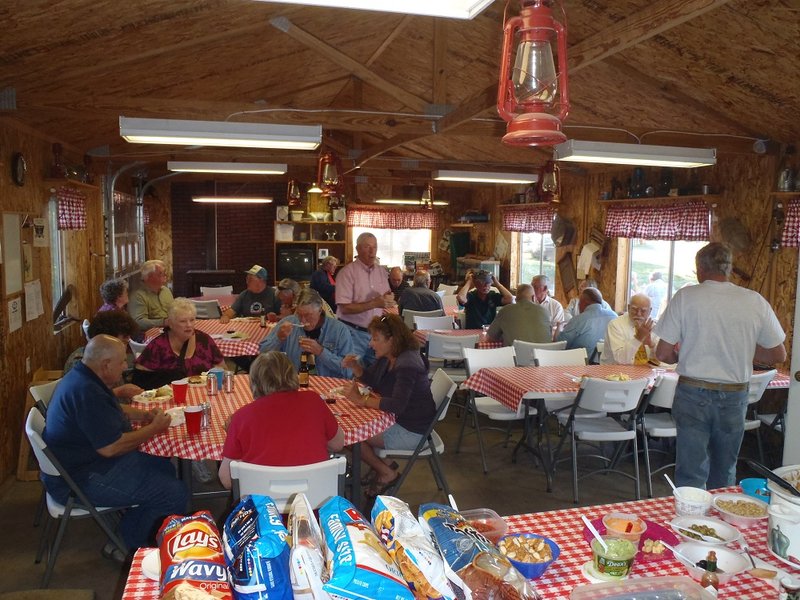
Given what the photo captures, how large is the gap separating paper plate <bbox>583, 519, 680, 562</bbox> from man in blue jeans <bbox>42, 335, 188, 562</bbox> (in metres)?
2.18

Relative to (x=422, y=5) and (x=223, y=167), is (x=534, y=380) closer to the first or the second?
(x=422, y=5)

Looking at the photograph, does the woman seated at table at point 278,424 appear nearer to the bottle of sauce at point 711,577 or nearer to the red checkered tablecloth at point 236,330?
the bottle of sauce at point 711,577

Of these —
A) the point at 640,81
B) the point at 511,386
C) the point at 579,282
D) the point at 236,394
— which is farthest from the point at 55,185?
the point at 579,282

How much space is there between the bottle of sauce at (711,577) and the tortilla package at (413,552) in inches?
31.0

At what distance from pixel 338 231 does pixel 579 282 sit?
5.55m

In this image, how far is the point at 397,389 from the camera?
3859mm

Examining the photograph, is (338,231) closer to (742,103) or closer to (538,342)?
(538,342)

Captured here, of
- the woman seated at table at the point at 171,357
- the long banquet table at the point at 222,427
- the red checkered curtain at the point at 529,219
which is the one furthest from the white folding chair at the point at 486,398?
the red checkered curtain at the point at 529,219

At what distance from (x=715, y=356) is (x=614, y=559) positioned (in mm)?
1857

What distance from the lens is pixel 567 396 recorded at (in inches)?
181

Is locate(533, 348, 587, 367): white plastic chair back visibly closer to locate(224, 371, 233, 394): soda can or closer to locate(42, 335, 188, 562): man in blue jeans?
locate(224, 371, 233, 394): soda can

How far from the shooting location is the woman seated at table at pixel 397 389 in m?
3.91

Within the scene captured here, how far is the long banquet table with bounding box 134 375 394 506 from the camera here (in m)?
3.22

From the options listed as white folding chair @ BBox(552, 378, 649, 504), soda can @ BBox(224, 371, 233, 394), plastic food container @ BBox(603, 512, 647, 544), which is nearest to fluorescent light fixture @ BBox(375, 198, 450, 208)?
white folding chair @ BBox(552, 378, 649, 504)
